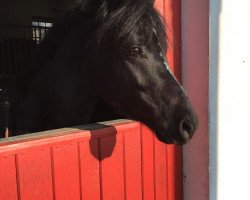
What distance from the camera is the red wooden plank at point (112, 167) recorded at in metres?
1.90

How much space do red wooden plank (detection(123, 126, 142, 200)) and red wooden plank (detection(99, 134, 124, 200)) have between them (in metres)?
0.04

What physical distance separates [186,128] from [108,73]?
1.64 ft

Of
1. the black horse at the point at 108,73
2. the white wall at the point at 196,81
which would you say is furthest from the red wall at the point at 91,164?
the black horse at the point at 108,73

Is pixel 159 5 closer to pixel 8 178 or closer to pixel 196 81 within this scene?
pixel 196 81

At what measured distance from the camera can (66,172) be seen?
67.1 inches

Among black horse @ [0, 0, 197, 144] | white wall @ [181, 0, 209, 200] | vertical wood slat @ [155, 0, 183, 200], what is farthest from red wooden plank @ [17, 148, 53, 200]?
white wall @ [181, 0, 209, 200]

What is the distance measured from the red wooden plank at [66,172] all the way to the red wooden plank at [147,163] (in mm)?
576

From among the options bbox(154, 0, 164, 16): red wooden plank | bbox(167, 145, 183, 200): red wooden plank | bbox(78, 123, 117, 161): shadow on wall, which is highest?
bbox(154, 0, 164, 16): red wooden plank

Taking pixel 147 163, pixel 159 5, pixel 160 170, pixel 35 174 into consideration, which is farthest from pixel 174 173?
pixel 35 174

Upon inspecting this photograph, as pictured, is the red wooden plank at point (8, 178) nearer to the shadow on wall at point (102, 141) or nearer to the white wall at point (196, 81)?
the shadow on wall at point (102, 141)

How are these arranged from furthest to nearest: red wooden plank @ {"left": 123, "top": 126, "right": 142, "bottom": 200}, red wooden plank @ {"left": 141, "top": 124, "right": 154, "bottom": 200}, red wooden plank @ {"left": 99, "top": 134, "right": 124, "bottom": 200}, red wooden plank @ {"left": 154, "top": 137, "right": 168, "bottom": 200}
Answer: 1. red wooden plank @ {"left": 154, "top": 137, "right": 168, "bottom": 200}
2. red wooden plank @ {"left": 141, "top": 124, "right": 154, "bottom": 200}
3. red wooden plank @ {"left": 123, "top": 126, "right": 142, "bottom": 200}
4. red wooden plank @ {"left": 99, "top": 134, "right": 124, "bottom": 200}

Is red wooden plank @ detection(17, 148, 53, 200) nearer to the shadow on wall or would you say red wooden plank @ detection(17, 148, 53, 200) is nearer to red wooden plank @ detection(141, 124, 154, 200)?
the shadow on wall

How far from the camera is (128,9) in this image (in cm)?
177

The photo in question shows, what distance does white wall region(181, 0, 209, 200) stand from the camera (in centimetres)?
255
